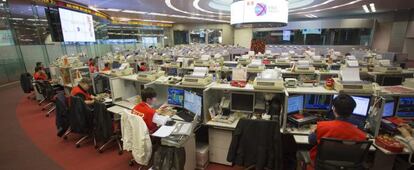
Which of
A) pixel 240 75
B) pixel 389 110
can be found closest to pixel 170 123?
pixel 240 75

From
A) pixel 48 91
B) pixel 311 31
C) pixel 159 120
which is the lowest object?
pixel 48 91

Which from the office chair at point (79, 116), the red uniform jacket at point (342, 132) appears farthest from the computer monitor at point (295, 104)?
the office chair at point (79, 116)

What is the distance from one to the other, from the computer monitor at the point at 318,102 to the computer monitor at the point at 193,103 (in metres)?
1.44

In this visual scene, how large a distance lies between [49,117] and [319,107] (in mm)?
5635

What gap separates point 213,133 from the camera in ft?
8.91

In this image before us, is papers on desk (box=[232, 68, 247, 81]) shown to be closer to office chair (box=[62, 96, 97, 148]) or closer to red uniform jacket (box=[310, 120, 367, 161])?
red uniform jacket (box=[310, 120, 367, 161])

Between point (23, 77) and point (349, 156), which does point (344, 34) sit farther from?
point (23, 77)

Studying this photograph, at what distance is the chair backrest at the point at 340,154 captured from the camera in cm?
164

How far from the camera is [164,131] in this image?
90.7 inches

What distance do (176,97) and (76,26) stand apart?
682 centimetres

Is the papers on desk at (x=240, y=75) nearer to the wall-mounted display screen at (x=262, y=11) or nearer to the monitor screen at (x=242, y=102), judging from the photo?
the monitor screen at (x=242, y=102)

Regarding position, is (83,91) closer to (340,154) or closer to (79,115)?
(79,115)

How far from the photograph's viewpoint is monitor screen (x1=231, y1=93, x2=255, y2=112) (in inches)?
109

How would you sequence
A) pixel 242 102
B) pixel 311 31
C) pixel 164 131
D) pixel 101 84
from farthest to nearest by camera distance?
pixel 311 31, pixel 101 84, pixel 242 102, pixel 164 131
